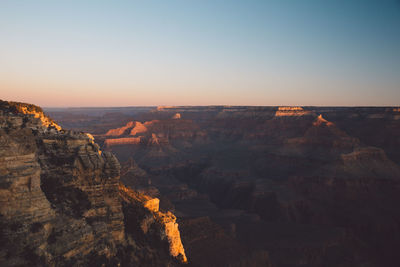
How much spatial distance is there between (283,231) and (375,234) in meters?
21.7

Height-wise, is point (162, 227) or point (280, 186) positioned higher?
point (162, 227)

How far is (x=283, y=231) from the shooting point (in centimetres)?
6394

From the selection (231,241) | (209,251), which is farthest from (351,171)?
(209,251)

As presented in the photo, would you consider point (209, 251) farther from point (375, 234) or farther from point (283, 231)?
point (375, 234)

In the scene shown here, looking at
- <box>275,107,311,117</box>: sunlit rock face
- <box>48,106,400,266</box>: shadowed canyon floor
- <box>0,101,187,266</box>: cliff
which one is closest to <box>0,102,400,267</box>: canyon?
<box>0,101,187,266</box>: cliff

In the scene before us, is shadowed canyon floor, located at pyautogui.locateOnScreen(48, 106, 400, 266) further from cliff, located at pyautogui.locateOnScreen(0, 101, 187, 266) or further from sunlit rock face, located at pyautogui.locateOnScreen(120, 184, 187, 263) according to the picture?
cliff, located at pyautogui.locateOnScreen(0, 101, 187, 266)

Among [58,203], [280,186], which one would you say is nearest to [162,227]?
[58,203]

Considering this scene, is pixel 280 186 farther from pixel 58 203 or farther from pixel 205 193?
pixel 58 203

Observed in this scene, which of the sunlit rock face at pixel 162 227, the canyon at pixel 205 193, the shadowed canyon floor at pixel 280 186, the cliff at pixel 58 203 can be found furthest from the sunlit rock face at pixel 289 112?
the cliff at pixel 58 203

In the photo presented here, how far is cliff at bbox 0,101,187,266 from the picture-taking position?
11.5m

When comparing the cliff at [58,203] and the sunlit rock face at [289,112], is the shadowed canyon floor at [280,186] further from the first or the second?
the cliff at [58,203]

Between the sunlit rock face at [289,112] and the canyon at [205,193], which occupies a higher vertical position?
the sunlit rock face at [289,112]

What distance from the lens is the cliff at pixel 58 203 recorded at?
11.5 meters

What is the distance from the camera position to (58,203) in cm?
1355
